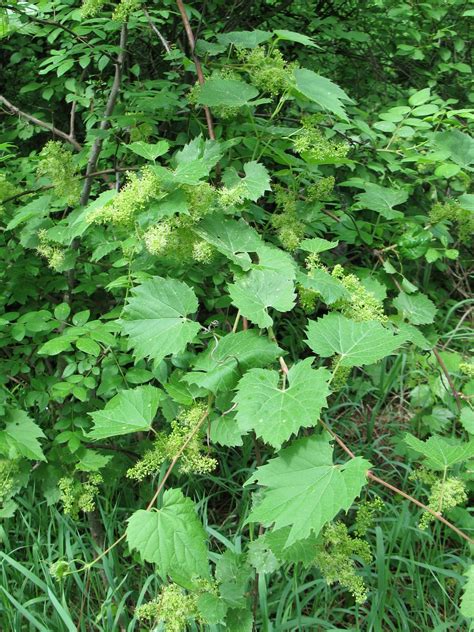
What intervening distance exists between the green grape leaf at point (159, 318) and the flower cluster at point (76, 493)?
30.0 inches

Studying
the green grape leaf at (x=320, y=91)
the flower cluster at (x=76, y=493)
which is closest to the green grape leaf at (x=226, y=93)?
the green grape leaf at (x=320, y=91)

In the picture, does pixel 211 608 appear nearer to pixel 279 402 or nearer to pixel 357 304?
pixel 279 402

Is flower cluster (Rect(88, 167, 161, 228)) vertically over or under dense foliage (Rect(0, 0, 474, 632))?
over

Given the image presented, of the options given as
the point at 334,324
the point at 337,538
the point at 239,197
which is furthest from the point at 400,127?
the point at 337,538

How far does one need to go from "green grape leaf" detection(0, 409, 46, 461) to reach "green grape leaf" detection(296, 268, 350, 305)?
955 millimetres

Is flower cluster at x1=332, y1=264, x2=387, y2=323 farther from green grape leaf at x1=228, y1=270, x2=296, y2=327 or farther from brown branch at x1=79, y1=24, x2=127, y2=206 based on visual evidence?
brown branch at x1=79, y1=24, x2=127, y2=206

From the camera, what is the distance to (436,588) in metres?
2.05

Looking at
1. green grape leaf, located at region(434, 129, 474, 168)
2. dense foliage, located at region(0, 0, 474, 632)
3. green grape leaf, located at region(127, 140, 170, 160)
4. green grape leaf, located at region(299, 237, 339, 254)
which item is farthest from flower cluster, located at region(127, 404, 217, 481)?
green grape leaf, located at region(434, 129, 474, 168)

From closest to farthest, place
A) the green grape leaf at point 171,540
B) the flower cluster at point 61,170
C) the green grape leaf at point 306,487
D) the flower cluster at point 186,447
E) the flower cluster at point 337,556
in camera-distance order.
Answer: the green grape leaf at point 306,487
the green grape leaf at point 171,540
the flower cluster at point 337,556
the flower cluster at point 186,447
the flower cluster at point 61,170

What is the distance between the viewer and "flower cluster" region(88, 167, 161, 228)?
1342mm

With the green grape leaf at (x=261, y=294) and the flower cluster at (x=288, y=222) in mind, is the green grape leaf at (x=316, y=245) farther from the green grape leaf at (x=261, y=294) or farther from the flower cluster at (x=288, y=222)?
the green grape leaf at (x=261, y=294)

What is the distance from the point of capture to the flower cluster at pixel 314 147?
1598 millimetres

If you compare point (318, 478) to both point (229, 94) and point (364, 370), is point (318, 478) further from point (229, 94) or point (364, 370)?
point (364, 370)

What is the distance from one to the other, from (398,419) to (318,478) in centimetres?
196
